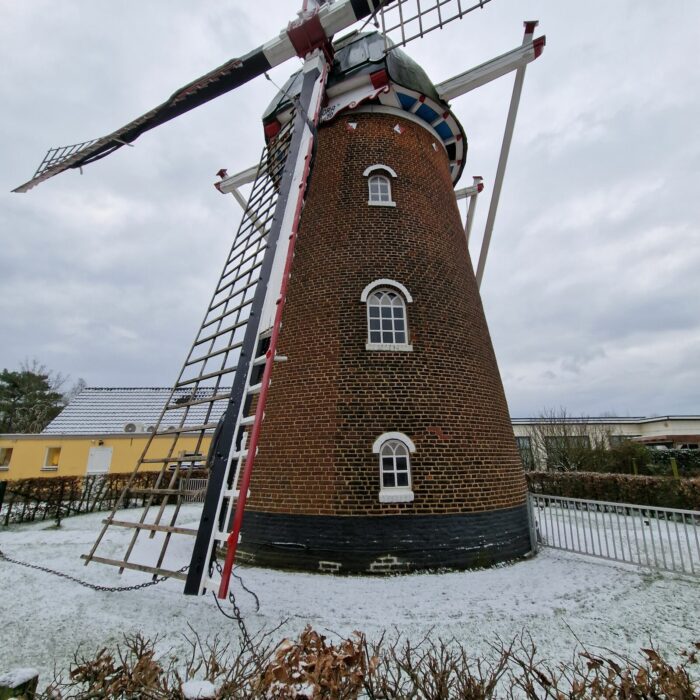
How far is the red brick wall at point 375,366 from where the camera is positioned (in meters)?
6.85

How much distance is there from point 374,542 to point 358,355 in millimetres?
3100

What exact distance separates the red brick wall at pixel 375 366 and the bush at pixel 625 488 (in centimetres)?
750

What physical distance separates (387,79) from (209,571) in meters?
9.68

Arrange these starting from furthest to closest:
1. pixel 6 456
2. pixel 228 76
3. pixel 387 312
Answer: pixel 6 456 < pixel 228 76 < pixel 387 312

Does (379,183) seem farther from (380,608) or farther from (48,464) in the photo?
(48,464)

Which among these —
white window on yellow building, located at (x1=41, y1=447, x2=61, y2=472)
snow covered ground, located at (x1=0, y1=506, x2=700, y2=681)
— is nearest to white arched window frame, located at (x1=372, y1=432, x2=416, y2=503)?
snow covered ground, located at (x1=0, y1=506, x2=700, y2=681)

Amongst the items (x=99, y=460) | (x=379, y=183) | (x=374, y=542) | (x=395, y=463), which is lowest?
(x=374, y=542)

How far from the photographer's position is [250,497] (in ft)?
23.8

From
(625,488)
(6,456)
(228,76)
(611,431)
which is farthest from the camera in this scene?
(611,431)

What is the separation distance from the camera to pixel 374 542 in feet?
21.1

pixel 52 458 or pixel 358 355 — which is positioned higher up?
pixel 358 355

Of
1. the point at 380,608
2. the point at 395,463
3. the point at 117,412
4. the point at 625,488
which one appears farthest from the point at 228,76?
the point at 117,412

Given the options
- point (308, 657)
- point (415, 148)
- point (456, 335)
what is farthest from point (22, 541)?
point (415, 148)

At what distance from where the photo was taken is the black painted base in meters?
6.39
